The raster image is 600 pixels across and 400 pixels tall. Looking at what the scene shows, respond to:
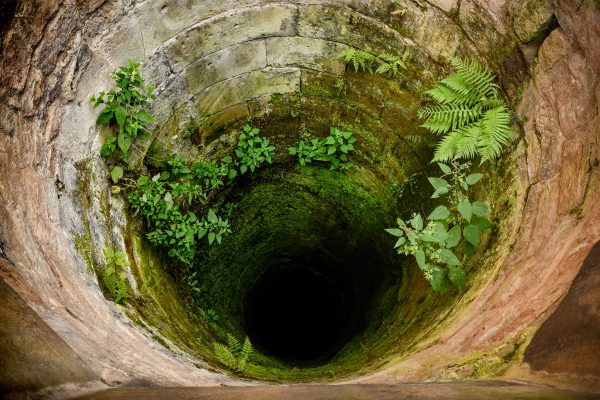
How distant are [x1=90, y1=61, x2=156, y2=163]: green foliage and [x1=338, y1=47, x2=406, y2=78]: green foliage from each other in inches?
72.2

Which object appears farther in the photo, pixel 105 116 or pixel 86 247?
pixel 105 116

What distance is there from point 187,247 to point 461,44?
3.24 meters

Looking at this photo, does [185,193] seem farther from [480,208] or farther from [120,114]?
[480,208]

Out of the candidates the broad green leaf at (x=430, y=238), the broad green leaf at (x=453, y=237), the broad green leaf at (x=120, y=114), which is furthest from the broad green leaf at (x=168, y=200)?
the broad green leaf at (x=453, y=237)

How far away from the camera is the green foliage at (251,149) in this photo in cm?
446

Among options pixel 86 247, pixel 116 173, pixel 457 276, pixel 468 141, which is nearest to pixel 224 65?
pixel 116 173

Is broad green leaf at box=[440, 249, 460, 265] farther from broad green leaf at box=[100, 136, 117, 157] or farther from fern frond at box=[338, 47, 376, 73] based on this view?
broad green leaf at box=[100, 136, 117, 157]

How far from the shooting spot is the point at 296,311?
25.3 ft

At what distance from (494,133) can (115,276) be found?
3.15m

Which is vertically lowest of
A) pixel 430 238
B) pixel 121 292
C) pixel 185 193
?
pixel 121 292

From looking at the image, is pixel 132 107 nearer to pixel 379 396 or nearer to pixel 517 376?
pixel 379 396

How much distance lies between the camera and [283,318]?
7574 millimetres

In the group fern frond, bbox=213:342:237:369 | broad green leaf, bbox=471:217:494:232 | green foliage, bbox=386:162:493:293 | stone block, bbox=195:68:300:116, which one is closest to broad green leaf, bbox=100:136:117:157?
stone block, bbox=195:68:300:116

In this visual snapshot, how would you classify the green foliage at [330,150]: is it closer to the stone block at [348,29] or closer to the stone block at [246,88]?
the stone block at [246,88]
